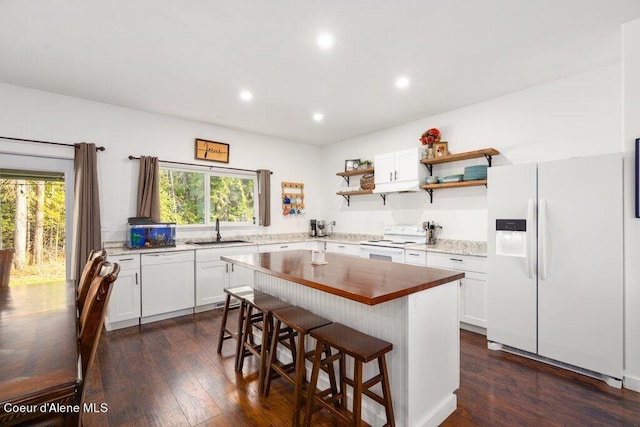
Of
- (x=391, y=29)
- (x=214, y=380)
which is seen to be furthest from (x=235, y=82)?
(x=214, y=380)

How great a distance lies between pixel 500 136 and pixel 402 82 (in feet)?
4.60

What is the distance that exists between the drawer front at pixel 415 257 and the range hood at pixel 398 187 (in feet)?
2.94

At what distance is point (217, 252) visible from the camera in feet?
13.5

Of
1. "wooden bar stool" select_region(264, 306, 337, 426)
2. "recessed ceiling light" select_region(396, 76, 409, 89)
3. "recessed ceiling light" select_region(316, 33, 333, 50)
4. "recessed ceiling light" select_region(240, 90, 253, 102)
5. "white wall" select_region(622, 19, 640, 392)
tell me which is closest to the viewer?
"wooden bar stool" select_region(264, 306, 337, 426)

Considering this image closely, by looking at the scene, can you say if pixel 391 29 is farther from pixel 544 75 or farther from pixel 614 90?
pixel 614 90

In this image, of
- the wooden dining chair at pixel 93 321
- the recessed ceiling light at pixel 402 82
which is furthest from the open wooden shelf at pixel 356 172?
the wooden dining chair at pixel 93 321

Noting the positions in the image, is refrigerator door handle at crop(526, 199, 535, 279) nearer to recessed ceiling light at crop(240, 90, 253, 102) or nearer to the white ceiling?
the white ceiling

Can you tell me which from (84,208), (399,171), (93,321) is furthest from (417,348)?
(84,208)

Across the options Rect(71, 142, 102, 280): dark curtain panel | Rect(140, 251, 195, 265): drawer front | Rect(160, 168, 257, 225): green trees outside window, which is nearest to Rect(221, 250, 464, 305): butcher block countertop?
Rect(140, 251, 195, 265): drawer front

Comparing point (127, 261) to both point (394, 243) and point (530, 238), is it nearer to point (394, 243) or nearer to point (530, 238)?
point (394, 243)

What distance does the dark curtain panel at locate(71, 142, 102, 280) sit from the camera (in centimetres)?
345

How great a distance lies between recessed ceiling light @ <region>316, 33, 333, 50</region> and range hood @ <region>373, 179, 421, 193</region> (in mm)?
2233

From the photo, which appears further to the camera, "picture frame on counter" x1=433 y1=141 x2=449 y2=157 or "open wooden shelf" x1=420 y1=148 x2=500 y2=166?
"picture frame on counter" x1=433 y1=141 x2=449 y2=157

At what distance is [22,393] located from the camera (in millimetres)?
911
